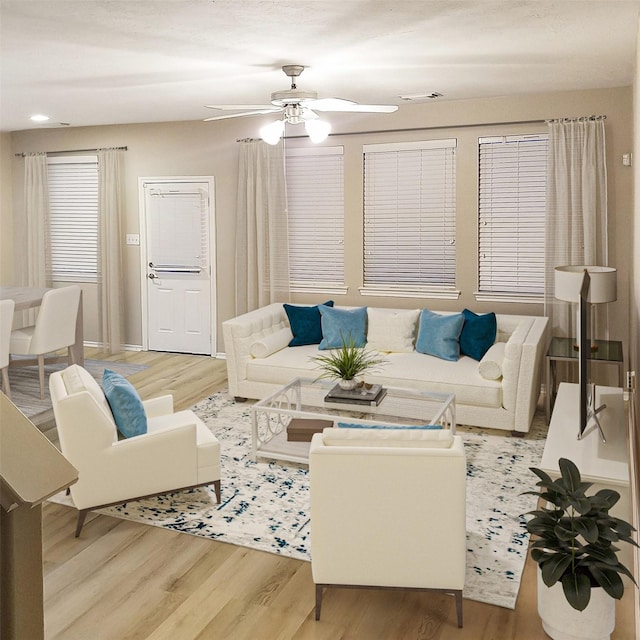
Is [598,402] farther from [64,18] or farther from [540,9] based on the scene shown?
[64,18]

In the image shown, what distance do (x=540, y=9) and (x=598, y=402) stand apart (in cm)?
216

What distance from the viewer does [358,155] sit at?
6.32 metres

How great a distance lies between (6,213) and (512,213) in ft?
19.4

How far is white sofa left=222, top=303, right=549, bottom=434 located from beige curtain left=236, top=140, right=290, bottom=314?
2.14ft

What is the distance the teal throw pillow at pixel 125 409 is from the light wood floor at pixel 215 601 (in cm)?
51

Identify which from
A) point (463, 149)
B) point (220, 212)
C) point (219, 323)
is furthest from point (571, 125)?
point (219, 323)

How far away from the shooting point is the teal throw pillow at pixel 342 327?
5.78 metres

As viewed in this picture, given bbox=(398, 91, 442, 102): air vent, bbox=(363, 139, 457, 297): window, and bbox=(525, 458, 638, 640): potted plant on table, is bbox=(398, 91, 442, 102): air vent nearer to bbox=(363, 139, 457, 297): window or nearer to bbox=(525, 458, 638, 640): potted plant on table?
bbox=(363, 139, 457, 297): window

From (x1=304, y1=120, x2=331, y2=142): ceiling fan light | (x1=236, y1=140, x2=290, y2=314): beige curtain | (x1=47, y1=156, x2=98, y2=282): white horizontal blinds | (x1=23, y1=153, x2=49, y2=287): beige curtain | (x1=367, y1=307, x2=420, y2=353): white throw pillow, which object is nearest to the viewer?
(x1=304, y1=120, x2=331, y2=142): ceiling fan light

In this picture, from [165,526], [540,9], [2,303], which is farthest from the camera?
[2,303]

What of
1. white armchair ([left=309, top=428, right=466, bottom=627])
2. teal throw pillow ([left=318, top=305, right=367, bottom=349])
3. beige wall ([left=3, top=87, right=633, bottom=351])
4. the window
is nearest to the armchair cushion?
white armchair ([left=309, top=428, right=466, bottom=627])

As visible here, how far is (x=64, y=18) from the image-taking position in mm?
3234

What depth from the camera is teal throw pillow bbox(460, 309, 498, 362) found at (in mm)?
5375

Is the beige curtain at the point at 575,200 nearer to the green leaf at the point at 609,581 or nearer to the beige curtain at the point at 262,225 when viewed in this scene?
the beige curtain at the point at 262,225
